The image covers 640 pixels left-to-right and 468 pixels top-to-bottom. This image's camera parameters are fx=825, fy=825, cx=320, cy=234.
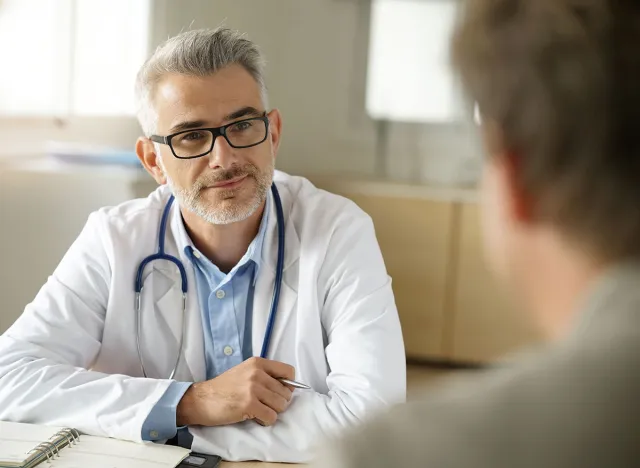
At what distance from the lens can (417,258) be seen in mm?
3596

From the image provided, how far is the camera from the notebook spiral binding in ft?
4.05

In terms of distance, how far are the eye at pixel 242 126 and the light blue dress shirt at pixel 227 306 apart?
23 cm

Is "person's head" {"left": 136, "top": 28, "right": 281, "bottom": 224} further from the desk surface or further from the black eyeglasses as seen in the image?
the desk surface

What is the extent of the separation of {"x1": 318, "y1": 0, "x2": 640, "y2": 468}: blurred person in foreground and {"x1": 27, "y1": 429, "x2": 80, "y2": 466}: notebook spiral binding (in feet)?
2.75

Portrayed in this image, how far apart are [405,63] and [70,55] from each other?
158 centimetres

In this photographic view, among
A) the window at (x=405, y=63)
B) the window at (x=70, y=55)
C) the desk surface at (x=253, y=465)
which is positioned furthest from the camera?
the window at (x=405, y=63)

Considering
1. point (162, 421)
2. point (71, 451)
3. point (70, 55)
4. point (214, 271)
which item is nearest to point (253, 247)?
point (214, 271)

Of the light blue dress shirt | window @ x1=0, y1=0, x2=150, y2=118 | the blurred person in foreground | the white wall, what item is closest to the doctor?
the light blue dress shirt

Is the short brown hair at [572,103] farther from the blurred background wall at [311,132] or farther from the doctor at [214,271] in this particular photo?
the blurred background wall at [311,132]

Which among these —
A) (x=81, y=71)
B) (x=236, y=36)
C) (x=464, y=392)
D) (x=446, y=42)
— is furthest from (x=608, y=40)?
(x=81, y=71)

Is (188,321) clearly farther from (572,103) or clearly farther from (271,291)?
(572,103)

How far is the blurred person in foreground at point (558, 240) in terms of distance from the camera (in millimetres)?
476

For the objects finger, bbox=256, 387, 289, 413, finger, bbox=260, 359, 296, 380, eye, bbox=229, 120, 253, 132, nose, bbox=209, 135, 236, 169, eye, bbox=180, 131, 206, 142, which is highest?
eye, bbox=229, 120, 253, 132

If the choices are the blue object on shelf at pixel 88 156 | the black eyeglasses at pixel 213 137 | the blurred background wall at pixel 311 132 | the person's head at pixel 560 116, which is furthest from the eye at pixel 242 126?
the blue object on shelf at pixel 88 156
